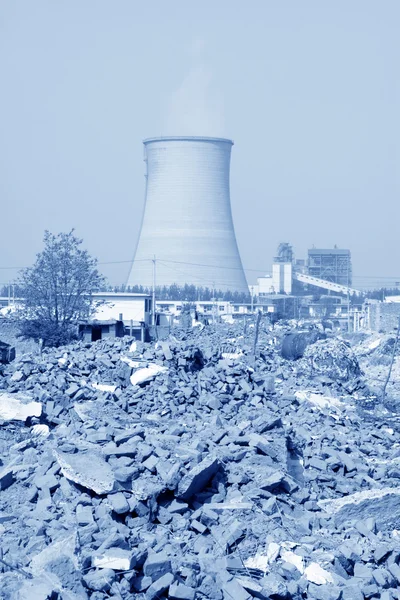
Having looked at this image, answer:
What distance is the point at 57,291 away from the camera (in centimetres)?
1627

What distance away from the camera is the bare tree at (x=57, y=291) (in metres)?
15.6

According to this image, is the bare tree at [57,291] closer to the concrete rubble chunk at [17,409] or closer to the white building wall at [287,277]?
the concrete rubble chunk at [17,409]

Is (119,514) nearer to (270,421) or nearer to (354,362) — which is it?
(270,421)

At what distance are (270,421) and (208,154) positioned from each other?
20.3 meters

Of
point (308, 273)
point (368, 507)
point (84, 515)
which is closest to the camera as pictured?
point (84, 515)

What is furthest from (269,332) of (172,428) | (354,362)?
(172,428)

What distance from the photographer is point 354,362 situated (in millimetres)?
11852

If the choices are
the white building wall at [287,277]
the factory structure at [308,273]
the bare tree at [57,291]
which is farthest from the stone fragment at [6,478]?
the white building wall at [287,277]

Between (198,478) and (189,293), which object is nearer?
(198,478)

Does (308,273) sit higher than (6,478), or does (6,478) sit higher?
(308,273)

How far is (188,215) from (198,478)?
21.7m

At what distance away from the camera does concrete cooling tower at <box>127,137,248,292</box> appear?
83.5 feet

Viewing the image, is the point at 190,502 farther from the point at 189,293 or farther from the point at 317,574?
the point at 189,293

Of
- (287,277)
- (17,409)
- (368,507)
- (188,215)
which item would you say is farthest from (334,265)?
(368,507)
